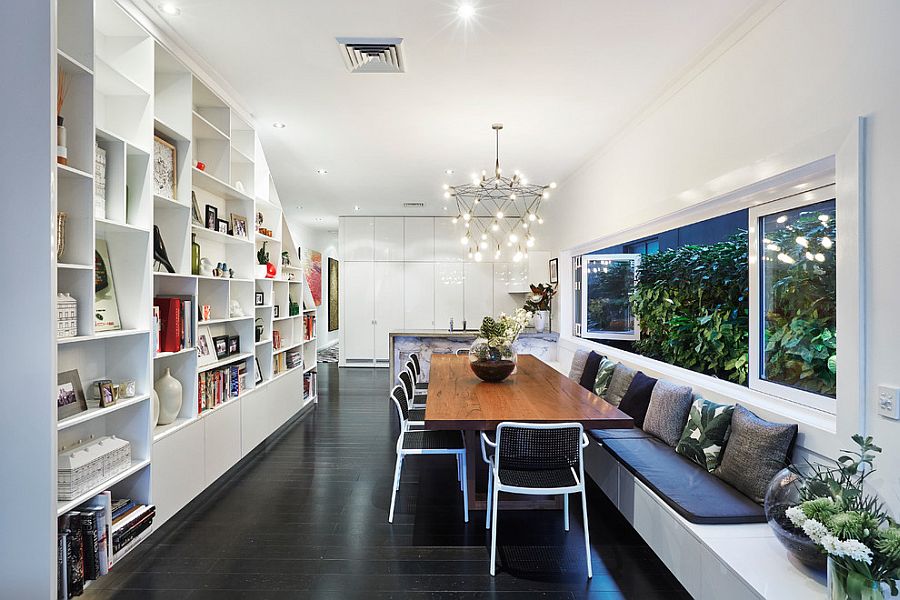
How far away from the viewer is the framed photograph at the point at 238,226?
162 inches

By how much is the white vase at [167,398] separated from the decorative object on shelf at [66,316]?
87cm

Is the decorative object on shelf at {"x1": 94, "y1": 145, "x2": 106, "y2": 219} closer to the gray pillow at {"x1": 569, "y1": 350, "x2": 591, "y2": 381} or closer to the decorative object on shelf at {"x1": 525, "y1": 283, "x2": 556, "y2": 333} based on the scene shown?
the gray pillow at {"x1": 569, "y1": 350, "x2": 591, "y2": 381}

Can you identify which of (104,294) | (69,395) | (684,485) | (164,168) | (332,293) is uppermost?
(164,168)

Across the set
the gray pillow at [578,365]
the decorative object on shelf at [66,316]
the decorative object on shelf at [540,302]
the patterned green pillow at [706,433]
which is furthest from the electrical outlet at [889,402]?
the decorative object on shelf at [540,302]

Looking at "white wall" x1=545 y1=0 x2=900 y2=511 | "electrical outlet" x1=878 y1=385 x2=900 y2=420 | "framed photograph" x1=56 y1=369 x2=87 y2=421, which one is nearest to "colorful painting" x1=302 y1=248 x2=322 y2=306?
"white wall" x1=545 y1=0 x2=900 y2=511

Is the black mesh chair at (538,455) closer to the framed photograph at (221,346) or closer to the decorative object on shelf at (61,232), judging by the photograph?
the decorative object on shelf at (61,232)

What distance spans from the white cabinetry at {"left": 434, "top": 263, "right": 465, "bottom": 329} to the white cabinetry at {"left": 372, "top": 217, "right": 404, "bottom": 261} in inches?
30.9

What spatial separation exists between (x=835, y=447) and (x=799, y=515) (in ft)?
1.91

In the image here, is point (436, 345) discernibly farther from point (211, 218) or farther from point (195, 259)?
point (195, 259)

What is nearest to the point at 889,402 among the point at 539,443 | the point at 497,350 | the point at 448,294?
the point at 539,443

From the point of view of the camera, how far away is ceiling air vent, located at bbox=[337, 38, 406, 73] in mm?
2990

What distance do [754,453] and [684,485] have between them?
14.4 inches

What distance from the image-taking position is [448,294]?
30.7 ft

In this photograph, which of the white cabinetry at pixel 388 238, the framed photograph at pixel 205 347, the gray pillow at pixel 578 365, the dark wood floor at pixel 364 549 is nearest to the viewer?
the dark wood floor at pixel 364 549
